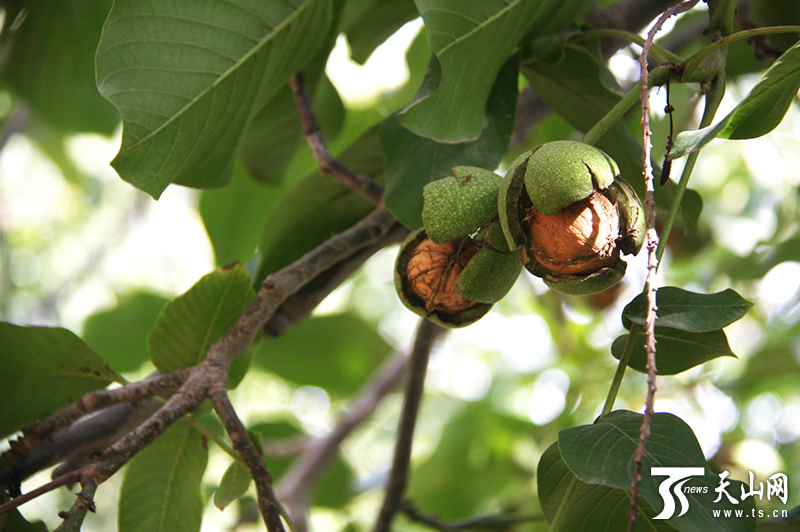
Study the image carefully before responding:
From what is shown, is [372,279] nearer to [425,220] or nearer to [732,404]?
[732,404]

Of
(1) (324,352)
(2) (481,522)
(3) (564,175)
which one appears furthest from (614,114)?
(1) (324,352)

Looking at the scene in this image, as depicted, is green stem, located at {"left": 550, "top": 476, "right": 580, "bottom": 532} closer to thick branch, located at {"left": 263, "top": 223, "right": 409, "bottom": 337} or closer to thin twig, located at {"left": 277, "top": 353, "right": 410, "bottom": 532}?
thick branch, located at {"left": 263, "top": 223, "right": 409, "bottom": 337}

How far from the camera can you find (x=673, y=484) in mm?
761

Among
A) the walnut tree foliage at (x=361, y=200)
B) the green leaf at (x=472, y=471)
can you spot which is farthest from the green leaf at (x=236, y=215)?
the green leaf at (x=472, y=471)

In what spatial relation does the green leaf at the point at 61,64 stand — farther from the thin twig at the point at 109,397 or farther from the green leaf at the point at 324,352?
the thin twig at the point at 109,397

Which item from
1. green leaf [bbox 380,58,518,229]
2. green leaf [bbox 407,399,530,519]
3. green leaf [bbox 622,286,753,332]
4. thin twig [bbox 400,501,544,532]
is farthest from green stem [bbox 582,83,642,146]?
green leaf [bbox 407,399,530,519]

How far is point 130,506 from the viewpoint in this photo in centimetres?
110

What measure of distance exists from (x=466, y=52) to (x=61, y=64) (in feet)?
4.88

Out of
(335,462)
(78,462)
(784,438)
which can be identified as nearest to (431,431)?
(784,438)

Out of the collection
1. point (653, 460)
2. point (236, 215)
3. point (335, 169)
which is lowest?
point (653, 460)

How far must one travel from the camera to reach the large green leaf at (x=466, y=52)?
1002 millimetres

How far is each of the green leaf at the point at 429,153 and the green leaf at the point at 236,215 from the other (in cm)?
79

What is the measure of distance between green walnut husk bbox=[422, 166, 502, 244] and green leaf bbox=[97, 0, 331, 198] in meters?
0.45

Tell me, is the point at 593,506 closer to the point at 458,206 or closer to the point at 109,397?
the point at 458,206
